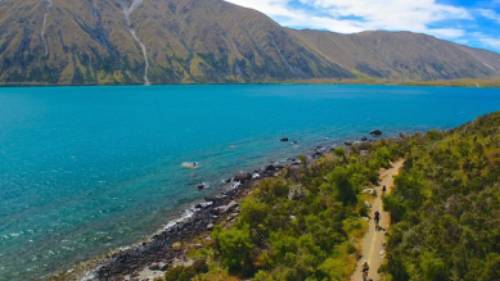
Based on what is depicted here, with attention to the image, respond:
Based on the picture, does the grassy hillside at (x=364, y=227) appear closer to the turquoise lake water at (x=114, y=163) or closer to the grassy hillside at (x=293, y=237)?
the grassy hillside at (x=293, y=237)

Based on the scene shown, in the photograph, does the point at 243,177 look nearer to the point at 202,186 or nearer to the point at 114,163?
the point at 202,186

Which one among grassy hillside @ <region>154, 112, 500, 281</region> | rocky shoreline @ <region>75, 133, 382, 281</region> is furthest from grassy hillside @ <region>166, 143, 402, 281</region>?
rocky shoreline @ <region>75, 133, 382, 281</region>

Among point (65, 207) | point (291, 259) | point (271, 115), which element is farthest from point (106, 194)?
point (271, 115)

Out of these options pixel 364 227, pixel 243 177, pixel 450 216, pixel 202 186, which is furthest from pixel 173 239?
pixel 450 216

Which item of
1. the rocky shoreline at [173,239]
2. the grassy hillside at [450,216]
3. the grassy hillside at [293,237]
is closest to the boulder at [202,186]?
the rocky shoreline at [173,239]

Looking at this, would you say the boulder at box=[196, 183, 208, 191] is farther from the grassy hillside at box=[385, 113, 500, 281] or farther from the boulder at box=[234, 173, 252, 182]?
the grassy hillside at box=[385, 113, 500, 281]

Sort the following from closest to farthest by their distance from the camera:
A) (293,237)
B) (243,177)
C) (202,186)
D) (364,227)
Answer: (293,237), (364,227), (202,186), (243,177)
